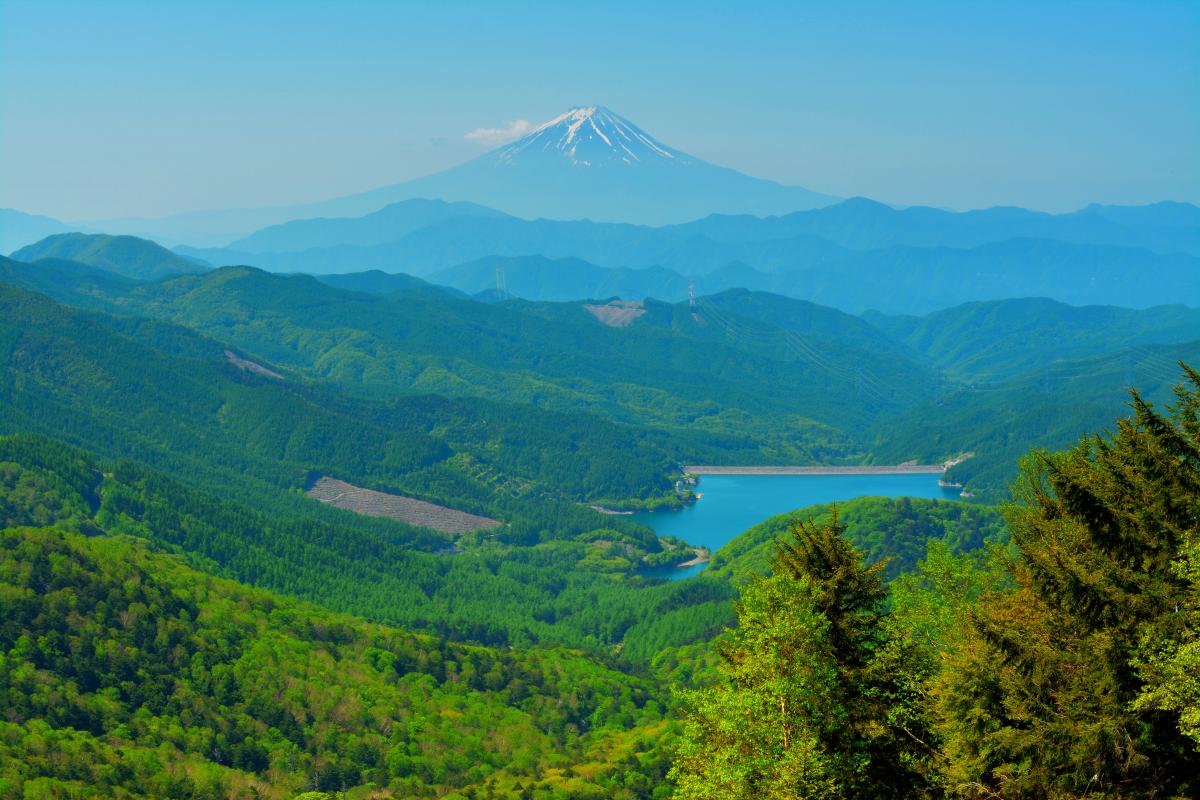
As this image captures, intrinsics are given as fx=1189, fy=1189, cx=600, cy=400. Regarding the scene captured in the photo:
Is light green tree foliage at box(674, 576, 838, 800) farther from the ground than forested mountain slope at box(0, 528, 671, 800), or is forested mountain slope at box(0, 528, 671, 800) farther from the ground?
light green tree foliage at box(674, 576, 838, 800)

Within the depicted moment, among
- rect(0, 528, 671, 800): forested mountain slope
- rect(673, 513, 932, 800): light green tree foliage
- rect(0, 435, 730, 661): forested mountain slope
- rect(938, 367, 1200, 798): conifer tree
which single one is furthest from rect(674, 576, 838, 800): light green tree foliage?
rect(0, 435, 730, 661): forested mountain slope

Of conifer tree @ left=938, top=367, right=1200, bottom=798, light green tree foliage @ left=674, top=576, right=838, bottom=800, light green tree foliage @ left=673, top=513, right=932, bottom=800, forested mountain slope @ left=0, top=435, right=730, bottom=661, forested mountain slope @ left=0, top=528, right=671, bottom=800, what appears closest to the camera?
conifer tree @ left=938, top=367, right=1200, bottom=798

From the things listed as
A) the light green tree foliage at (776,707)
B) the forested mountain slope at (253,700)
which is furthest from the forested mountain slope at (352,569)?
the light green tree foliage at (776,707)

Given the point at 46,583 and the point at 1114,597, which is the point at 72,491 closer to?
the point at 46,583

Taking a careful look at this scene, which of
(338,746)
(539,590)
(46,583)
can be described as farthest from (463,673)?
(539,590)

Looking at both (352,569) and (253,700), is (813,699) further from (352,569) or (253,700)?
(352,569)

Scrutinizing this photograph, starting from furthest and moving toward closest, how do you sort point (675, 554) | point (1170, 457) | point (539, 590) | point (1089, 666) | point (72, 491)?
point (675, 554) < point (539, 590) < point (72, 491) < point (1170, 457) < point (1089, 666)

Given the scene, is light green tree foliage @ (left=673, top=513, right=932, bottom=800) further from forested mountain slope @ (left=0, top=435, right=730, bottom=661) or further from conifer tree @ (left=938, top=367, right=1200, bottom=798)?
forested mountain slope @ (left=0, top=435, right=730, bottom=661)

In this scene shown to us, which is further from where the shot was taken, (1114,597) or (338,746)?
(338,746)

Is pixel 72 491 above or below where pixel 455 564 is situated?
above
